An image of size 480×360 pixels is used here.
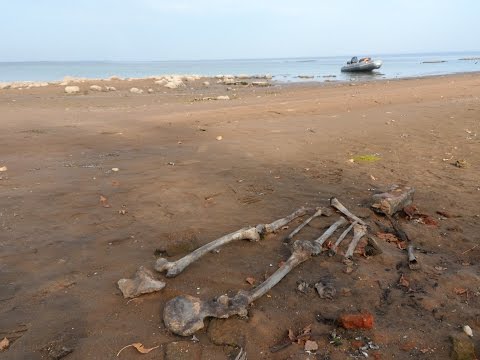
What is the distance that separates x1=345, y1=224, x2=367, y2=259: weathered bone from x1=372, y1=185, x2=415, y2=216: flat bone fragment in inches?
29.0

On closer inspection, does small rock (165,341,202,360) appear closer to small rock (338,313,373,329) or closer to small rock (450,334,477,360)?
small rock (338,313,373,329)

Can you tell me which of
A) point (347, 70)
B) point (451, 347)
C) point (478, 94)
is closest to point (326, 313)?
point (451, 347)

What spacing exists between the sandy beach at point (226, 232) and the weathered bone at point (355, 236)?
0.14m

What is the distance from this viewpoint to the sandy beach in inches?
119

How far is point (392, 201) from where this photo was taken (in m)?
5.11

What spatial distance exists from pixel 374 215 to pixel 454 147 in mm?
4510

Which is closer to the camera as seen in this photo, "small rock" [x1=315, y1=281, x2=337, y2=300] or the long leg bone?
the long leg bone

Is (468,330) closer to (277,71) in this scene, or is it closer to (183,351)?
(183,351)

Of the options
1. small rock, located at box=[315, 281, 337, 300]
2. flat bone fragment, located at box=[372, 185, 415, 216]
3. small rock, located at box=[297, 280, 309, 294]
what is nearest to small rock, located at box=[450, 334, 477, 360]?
small rock, located at box=[315, 281, 337, 300]

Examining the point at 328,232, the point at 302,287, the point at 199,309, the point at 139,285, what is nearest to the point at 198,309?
the point at 199,309

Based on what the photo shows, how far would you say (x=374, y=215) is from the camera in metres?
5.17

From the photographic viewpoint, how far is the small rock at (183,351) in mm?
2805

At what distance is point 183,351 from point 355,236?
2.28 meters

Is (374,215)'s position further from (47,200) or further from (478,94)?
(478,94)
